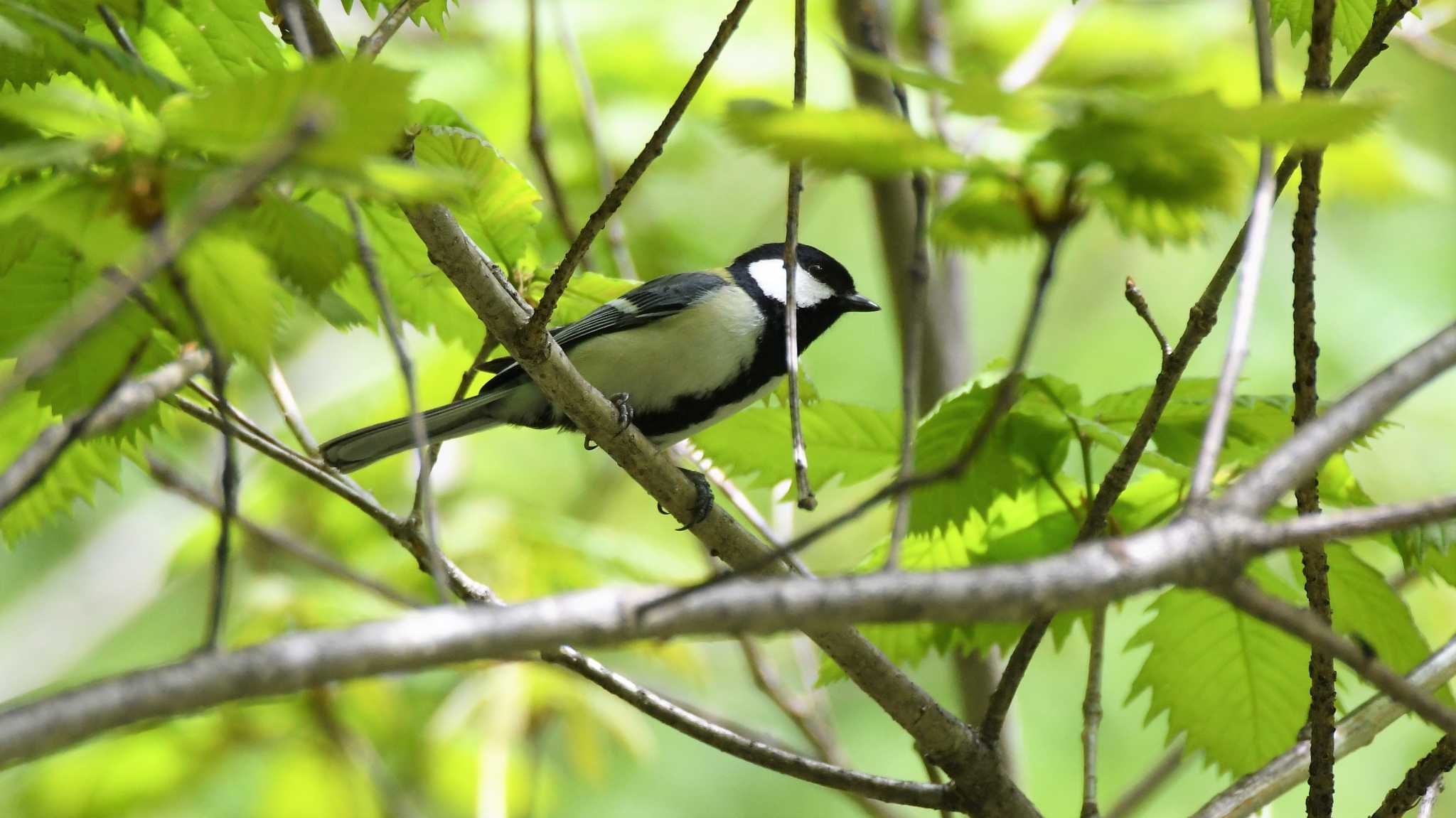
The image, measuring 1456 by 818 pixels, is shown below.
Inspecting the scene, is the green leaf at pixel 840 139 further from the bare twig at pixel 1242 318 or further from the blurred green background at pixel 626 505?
the blurred green background at pixel 626 505

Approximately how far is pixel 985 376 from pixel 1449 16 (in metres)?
2.35

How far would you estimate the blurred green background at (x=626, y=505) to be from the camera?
381 centimetres

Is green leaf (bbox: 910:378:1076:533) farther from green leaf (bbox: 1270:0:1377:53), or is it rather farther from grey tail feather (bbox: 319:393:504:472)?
grey tail feather (bbox: 319:393:504:472)

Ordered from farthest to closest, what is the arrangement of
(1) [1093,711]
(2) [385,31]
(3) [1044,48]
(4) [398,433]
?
(3) [1044,48] < (4) [398,433] < (1) [1093,711] < (2) [385,31]

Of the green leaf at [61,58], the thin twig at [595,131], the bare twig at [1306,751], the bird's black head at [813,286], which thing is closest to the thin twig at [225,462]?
the green leaf at [61,58]

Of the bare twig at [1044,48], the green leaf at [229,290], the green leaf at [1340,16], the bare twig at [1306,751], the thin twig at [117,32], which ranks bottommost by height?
the bare twig at [1306,751]

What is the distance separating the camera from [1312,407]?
5.70 feet

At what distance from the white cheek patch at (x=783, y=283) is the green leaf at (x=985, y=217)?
2.40 meters

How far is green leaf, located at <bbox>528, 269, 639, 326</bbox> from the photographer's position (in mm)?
2477

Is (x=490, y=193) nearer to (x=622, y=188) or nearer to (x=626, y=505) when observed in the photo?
(x=622, y=188)

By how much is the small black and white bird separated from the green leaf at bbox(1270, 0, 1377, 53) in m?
1.70

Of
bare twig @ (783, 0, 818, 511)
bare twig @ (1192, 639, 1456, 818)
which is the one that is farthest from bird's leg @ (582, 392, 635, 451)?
bare twig @ (1192, 639, 1456, 818)

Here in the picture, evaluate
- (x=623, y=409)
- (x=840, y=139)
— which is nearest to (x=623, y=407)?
(x=623, y=409)

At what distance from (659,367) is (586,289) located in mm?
904
